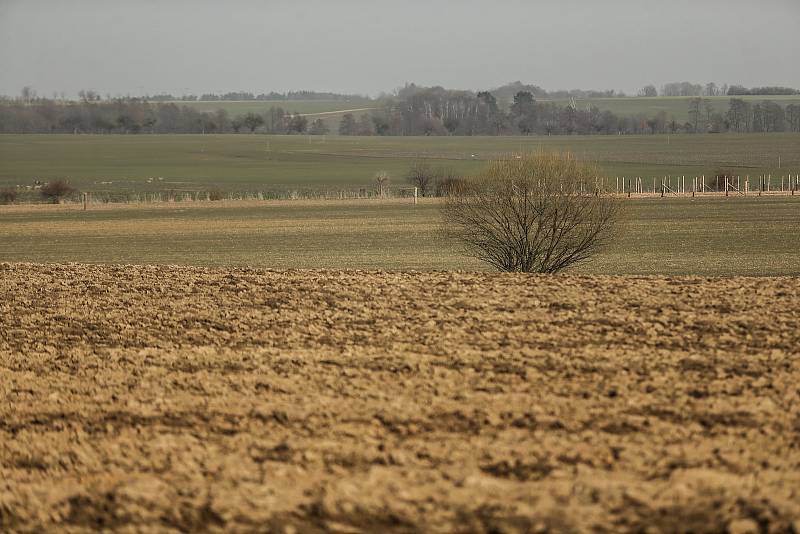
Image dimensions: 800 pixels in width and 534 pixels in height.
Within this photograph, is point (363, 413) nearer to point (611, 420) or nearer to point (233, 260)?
point (611, 420)

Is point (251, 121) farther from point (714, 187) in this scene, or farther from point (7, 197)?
point (714, 187)

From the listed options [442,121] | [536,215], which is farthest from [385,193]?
[442,121]

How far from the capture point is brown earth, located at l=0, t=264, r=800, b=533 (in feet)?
17.5

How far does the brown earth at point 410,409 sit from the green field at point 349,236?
52.8ft

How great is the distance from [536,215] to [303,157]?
106643 mm

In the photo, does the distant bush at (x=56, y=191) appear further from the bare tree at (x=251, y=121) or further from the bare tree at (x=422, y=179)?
the bare tree at (x=251, y=121)

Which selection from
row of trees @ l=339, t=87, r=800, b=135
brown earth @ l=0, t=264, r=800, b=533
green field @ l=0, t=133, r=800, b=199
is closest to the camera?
brown earth @ l=0, t=264, r=800, b=533

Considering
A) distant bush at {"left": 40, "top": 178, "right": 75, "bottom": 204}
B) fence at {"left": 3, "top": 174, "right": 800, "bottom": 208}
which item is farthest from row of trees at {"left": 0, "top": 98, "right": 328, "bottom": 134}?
distant bush at {"left": 40, "top": 178, "right": 75, "bottom": 204}

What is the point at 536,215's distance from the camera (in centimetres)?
2344

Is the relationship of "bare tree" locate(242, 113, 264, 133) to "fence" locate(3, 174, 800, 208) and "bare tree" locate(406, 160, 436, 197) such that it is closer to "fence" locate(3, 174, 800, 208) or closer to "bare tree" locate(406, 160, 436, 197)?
"fence" locate(3, 174, 800, 208)

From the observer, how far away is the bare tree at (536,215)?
925 inches

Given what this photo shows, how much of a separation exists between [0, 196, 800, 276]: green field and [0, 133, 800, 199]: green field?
27060 millimetres

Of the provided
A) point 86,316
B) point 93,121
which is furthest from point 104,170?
point 86,316

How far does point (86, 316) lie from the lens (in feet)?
37.2
